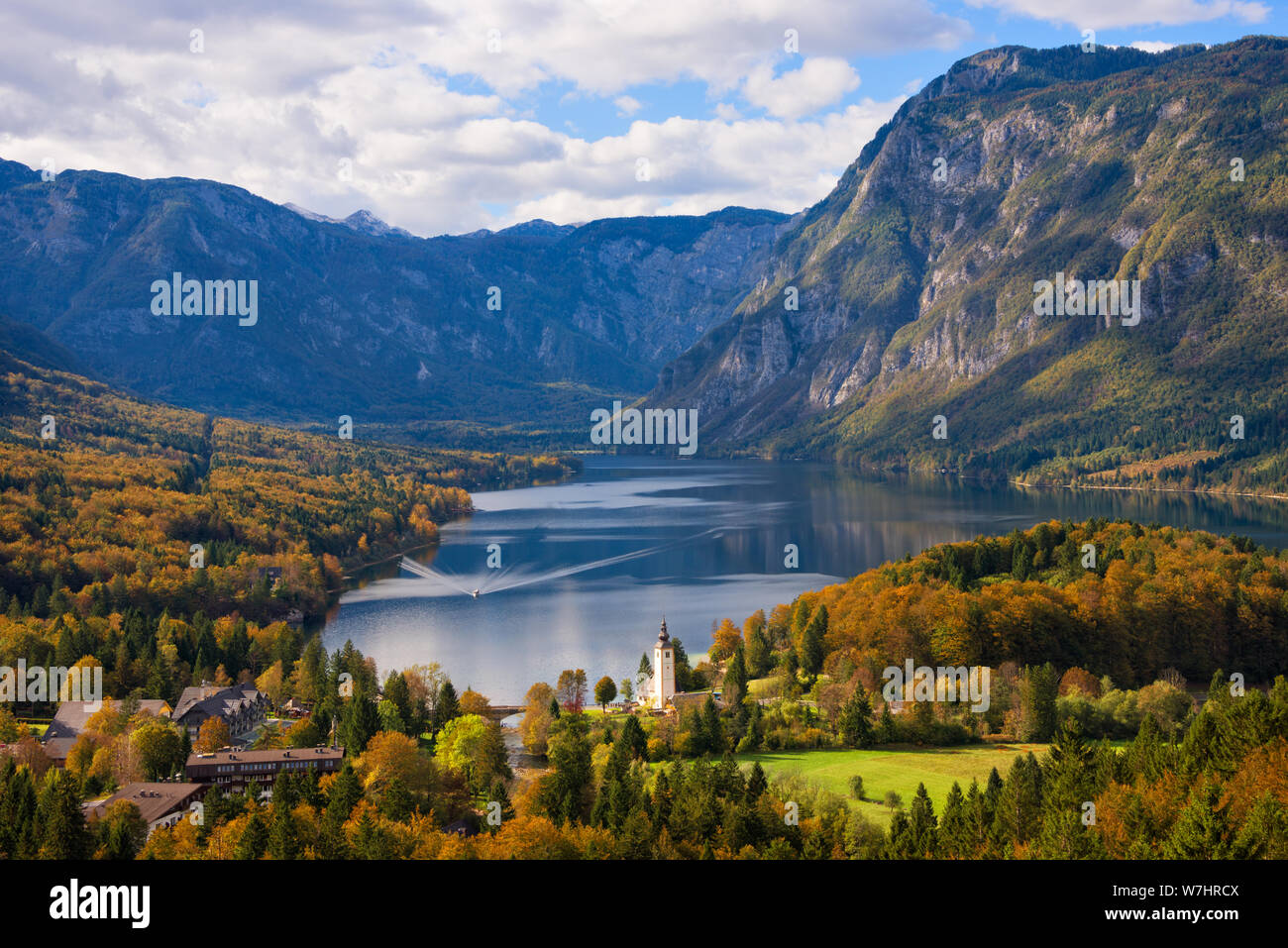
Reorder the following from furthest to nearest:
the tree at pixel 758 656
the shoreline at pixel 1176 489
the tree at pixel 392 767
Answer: the shoreline at pixel 1176 489
the tree at pixel 758 656
the tree at pixel 392 767

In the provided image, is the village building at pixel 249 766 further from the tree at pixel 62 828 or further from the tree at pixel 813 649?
the tree at pixel 813 649

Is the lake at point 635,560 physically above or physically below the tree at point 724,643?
above

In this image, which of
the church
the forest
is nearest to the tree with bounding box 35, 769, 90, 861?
the forest

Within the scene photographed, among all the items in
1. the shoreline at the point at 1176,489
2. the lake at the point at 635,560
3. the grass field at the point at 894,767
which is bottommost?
the grass field at the point at 894,767

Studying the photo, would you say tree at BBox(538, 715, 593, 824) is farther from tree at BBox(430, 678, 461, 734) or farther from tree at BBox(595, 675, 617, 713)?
tree at BBox(595, 675, 617, 713)

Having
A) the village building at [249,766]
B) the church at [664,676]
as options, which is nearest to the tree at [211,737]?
the village building at [249,766]

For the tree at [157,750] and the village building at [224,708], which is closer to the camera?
the tree at [157,750]

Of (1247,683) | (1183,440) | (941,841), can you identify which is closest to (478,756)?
(941,841)
